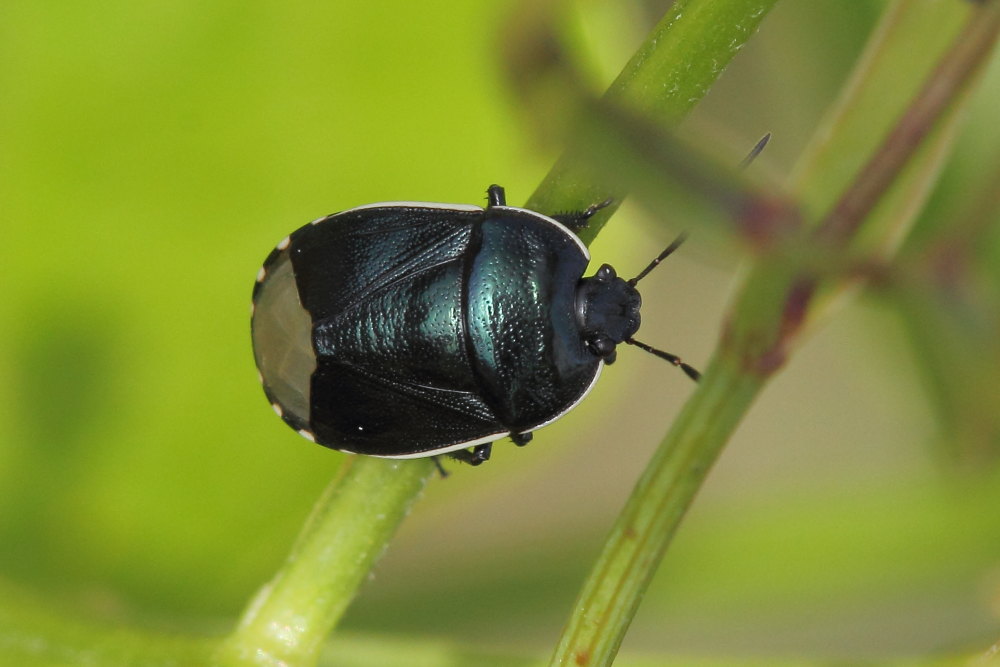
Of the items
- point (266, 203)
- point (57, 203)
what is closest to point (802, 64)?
point (266, 203)

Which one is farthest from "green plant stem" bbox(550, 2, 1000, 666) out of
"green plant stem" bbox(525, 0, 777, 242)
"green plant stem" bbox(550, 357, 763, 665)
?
"green plant stem" bbox(525, 0, 777, 242)

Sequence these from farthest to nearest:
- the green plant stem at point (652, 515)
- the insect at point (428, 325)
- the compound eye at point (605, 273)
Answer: the compound eye at point (605, 273)
the insect at point (428, 325)
the green plant stem at point (652, 515)

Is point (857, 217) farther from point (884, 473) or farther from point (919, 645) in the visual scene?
point (919, 645)

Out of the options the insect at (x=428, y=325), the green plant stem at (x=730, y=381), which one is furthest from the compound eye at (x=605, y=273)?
the green plant stem at (x=730, y=381)

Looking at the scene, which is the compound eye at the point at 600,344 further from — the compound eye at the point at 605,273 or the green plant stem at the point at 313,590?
the green plant stem at the point at 313,590

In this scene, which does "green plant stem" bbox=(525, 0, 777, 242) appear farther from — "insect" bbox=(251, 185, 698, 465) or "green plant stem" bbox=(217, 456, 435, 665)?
"green plant stem" bbox=(217, 456, 435, 665)

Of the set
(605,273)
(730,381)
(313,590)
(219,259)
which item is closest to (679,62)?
(730,381)
